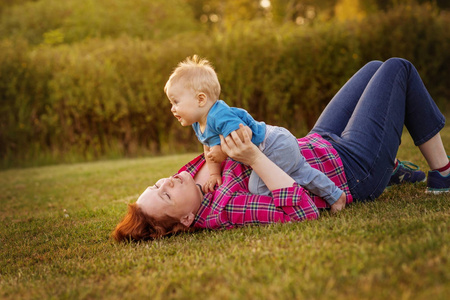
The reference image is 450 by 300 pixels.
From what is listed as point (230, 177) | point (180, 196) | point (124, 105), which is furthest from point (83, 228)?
point (124, 105)

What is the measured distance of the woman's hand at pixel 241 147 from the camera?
2855 millimetres

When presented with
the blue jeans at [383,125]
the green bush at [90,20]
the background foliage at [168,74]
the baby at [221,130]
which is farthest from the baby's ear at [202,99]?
the green bush at [90,20]

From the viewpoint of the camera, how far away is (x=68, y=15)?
2156 centimetres

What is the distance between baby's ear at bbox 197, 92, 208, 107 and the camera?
10.0 feet

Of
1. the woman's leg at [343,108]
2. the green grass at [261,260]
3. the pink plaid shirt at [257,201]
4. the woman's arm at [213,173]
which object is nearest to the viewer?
the green grass at [261,260]

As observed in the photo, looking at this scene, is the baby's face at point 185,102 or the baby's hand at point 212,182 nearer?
the baby's face at point 185,102

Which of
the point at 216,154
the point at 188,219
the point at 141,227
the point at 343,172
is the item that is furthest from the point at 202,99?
the point at 343,172

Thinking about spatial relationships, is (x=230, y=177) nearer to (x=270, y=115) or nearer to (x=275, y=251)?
(x=275, y=251)

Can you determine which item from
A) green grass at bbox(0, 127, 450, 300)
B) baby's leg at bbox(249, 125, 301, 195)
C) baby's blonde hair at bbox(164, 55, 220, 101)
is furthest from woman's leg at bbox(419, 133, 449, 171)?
baby's blonde hair at bbox(164, 55, 220, 101)

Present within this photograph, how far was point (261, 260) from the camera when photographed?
2.24 metres

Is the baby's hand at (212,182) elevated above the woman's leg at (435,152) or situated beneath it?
situated beneath

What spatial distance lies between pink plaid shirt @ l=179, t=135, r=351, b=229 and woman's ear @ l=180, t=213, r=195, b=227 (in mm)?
67

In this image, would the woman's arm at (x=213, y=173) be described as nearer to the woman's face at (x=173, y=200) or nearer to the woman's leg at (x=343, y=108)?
the woman's face at (x=173, y=200)

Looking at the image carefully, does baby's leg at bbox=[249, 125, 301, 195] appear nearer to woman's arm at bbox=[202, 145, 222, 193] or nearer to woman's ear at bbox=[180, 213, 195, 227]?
woman's arm at bbox=[202, 145, 222, 193]
